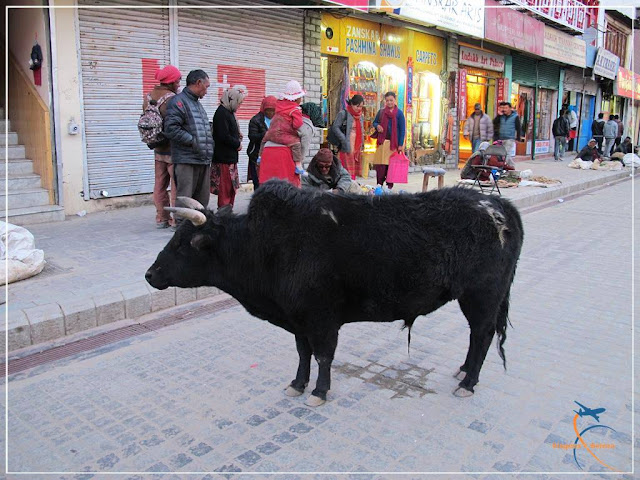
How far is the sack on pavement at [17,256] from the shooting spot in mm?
5250

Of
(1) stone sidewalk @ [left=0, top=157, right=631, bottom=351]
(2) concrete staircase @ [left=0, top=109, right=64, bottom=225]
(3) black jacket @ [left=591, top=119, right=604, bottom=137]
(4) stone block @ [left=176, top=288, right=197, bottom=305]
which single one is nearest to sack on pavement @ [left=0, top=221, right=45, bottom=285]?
(1) stone sidewalk @ [left=0, top=157, right=631, bottom=351]

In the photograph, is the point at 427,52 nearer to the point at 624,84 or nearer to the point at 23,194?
the point at 23,194

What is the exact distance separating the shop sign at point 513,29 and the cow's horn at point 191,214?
48.9ft

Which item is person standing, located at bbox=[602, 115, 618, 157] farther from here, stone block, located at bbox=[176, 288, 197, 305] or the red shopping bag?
stone block, located at bbox=[176, 288, 197, 305]

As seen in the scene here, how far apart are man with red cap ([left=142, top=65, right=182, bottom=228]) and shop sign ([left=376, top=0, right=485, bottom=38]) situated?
6767 millimetres

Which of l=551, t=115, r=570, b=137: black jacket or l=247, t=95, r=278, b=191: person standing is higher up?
l=551, t=115, r=570, b=137: black jacket

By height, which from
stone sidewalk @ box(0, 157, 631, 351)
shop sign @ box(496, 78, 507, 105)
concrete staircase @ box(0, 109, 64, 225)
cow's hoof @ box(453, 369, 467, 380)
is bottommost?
cow's hoof @ box(453, 369, 467, 380)

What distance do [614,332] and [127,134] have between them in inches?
300

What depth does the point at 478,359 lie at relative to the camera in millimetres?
3711

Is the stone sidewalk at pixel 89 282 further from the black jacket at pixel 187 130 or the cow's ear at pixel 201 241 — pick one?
the black jacket at pixel 187 130

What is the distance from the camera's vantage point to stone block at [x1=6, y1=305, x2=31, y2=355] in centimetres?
434

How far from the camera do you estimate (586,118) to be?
31641 mm

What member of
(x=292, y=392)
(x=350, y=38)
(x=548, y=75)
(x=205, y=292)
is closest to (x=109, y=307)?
(x=205, y=292)

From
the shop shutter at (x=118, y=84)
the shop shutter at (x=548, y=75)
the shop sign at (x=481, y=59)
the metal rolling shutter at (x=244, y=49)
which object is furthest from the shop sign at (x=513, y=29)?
the shop shutter at (x=118, y=84)
